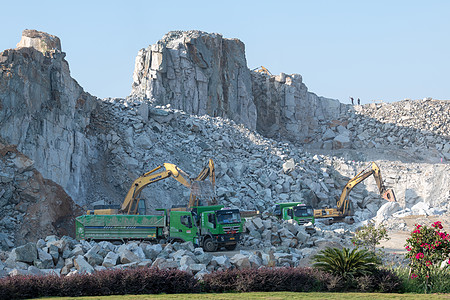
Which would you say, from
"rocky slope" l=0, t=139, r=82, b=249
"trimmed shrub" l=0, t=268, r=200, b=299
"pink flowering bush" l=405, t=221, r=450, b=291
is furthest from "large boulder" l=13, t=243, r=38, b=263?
"pink flowering bush" l=405, t=221, r=450, b=291

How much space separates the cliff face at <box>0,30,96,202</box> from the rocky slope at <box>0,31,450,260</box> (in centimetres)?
8

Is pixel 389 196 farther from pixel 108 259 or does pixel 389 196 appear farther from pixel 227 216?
pixel 108 259

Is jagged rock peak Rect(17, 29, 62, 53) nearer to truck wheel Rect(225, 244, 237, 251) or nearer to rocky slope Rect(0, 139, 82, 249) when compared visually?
rocky slope Rect(0, 139, 82, 249)

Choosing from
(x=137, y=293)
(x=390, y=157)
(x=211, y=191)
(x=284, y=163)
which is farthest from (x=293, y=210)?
(x=390, y=157)

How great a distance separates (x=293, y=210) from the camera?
1436 inches

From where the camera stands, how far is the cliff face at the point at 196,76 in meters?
62.0

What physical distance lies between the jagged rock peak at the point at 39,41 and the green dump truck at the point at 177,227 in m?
19.7

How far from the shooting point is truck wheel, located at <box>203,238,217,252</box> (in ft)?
89.9

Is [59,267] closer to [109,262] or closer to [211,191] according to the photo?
[109,262]

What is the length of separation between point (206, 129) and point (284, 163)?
7.69 m

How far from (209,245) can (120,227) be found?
462 cm

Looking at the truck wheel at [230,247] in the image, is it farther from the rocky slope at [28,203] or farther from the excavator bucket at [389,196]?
the excavator bucket at [389,196]

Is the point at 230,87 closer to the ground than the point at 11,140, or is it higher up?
higher up

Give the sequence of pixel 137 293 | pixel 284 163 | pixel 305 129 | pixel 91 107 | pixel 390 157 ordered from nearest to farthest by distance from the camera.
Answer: pixel 137 293 → pixel 91 107 → pixel 284 163 → pixel 390 157 → pixel 305 129
